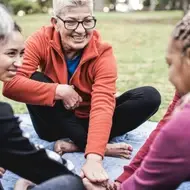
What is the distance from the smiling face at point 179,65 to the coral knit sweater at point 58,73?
4.03 feet

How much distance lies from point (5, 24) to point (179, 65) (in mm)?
817

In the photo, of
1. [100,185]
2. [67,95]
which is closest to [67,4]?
[67,95]

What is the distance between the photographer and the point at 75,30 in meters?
3.38

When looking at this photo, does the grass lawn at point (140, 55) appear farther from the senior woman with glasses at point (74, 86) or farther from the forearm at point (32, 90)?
the forearm at point (32, 90)

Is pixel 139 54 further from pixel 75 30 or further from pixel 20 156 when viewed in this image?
pixel 20 156

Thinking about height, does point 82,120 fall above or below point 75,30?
below

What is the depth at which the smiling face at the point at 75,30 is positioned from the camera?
3.38 meters

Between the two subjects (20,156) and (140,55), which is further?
(140,55)

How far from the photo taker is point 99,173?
9.57 ft

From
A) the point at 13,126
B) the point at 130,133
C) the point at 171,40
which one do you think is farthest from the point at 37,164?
the point at 130,133

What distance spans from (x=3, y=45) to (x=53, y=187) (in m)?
0.66

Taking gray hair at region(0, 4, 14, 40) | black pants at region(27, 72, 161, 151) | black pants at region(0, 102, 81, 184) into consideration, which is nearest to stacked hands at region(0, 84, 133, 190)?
black pants at region(27, 72, 161, 151)

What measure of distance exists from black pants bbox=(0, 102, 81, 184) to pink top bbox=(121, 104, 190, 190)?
46cm

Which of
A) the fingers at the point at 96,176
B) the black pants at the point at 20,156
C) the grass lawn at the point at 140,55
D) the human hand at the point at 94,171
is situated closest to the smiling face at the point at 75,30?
the human hand at the point at 94,171
